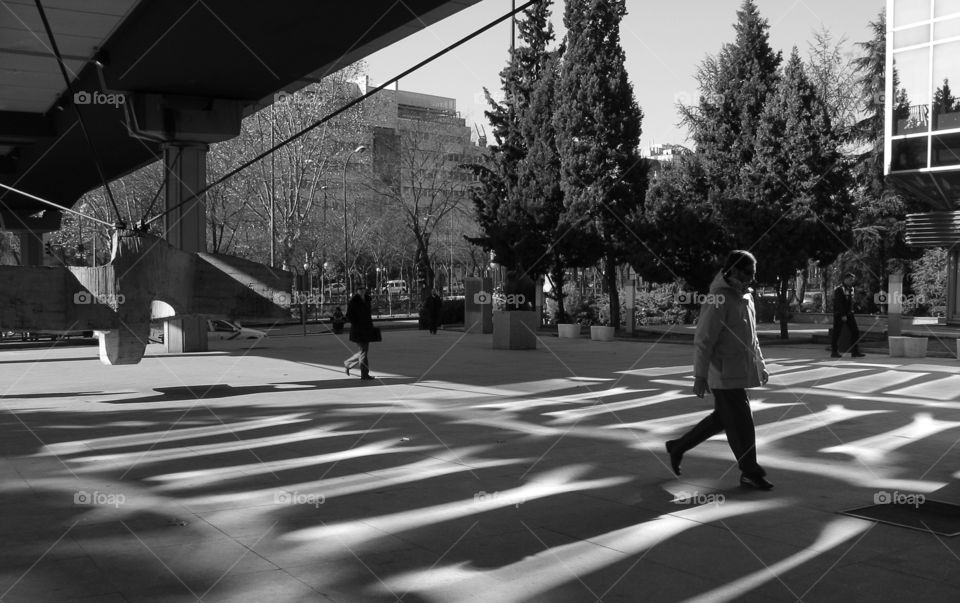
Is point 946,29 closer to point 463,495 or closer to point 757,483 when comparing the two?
point 757,483

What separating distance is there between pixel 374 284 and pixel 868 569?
87.0 metres

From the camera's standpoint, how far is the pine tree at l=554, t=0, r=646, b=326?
31.2 m

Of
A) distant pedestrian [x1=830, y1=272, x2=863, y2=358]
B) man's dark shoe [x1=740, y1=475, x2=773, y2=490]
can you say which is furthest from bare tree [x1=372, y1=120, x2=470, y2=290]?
man's dark shoe [x1=740, y1=475, x2=773, y2=490]

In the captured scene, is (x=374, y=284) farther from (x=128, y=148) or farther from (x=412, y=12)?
(x=412, y=12)

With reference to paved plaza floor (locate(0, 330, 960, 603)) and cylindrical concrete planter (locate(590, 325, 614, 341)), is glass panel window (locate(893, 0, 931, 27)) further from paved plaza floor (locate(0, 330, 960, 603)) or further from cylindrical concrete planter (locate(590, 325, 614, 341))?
paved plaza floor (locate(0, 330, 960, 603))

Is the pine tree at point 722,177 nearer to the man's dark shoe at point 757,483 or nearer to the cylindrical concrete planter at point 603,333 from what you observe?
the cylindrical concrete planter at point 603,333

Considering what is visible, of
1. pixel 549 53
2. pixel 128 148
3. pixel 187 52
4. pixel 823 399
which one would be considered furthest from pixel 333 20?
pixel 549 53

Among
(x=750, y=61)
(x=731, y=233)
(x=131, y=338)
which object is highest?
(x=750, y=61)

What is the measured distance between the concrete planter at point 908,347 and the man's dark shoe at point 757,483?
14.9 m

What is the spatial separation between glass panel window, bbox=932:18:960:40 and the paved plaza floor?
1534 centimetres

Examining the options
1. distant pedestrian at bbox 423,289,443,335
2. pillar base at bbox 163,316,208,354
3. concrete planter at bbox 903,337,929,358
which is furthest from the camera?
distant pedestrian at bbox 423,289,443,335

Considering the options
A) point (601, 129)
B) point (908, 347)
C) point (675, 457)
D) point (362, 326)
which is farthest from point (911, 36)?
point (675, 457)

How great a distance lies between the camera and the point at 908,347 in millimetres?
20109

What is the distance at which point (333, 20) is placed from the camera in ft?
41.0
